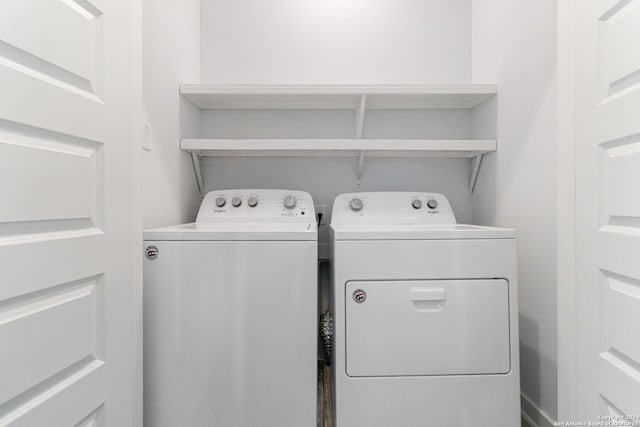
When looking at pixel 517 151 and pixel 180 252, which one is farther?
pixel 517 151

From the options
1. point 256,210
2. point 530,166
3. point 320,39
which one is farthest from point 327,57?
point 530,166

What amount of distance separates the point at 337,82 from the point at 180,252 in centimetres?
138

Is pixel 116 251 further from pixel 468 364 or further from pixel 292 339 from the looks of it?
pixel 468 364

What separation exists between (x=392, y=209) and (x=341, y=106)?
0.69m

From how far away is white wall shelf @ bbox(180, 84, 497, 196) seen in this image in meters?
1.70

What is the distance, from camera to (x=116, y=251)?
1050 millimetres

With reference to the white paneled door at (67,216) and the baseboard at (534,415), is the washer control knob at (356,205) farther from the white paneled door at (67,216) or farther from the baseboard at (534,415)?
the baseboard at (534,415)

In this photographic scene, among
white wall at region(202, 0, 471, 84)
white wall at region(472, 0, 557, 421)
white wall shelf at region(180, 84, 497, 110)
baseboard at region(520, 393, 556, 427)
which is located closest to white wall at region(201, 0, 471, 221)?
white wall at region(202, 0, 471, 84)

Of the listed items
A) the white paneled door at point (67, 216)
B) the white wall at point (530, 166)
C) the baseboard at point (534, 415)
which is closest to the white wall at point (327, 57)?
the white wall at point (530, 166)

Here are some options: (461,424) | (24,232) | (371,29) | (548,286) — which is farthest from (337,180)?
(24,232)

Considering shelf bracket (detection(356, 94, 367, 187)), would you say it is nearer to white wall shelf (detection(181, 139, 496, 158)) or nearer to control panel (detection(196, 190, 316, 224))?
white wall shelf (detection(181, 139, 496, 158))

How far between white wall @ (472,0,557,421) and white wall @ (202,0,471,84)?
16.1 inches

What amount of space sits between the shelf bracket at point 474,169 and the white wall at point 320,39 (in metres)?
0.63

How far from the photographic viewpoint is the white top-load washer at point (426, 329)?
3.94 feet
